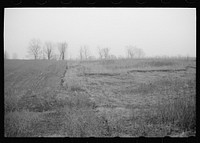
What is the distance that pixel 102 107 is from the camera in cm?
425

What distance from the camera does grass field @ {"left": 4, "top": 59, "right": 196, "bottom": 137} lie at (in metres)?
2.98

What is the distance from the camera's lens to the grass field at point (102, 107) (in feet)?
9.79

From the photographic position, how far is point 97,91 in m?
5.81

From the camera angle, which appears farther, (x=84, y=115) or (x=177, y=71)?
(x=177, y=71)

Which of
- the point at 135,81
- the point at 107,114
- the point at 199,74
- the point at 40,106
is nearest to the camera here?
the point at 199,74

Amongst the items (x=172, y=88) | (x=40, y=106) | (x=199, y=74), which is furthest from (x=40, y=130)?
(x=172, y=88)

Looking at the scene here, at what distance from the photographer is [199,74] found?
2777 millimetres

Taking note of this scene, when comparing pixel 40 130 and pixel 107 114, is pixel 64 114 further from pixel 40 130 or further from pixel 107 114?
pixel 107 114

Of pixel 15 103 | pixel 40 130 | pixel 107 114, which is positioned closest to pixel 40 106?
pixel 15 103

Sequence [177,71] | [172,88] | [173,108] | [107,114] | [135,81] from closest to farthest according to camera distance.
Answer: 1. [173,108]
2. [107,114]
3. [172,88]
4. [135,81]
5. [177,71]

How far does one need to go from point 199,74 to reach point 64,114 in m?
2.87
